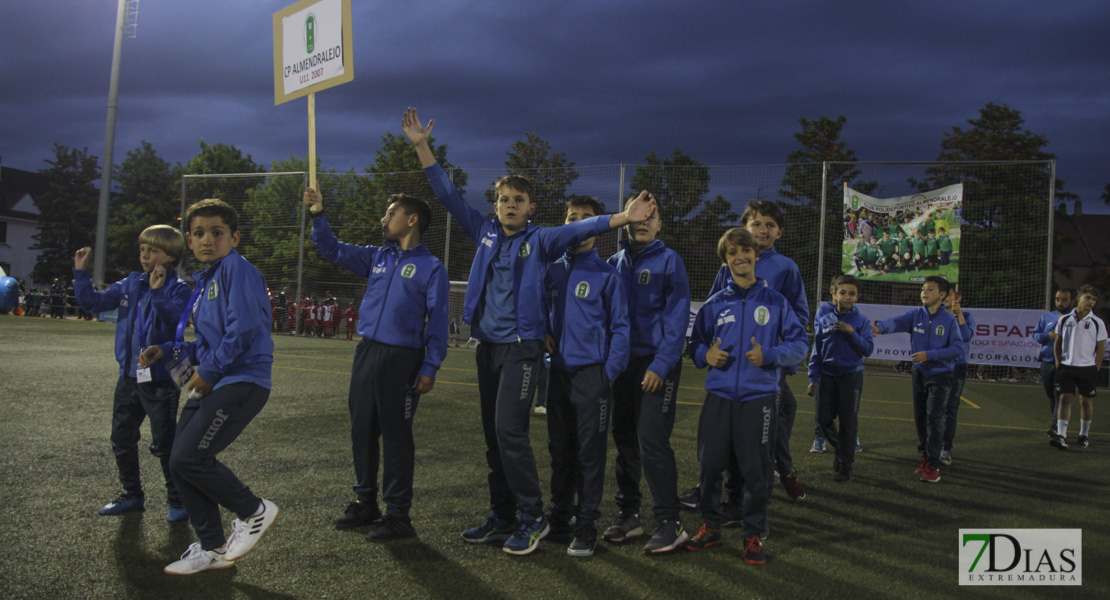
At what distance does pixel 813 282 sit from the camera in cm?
1734

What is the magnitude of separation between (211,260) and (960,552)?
4078mm

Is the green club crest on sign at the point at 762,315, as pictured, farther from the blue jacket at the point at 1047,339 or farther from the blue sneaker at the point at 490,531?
the blue jacket at the point at 1047,339

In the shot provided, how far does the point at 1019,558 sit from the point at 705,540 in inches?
61.9

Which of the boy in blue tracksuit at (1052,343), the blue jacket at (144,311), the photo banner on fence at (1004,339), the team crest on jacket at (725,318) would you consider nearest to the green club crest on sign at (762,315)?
the team crest on jacket at (725,318)

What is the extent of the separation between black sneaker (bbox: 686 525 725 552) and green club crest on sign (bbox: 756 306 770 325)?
1.13 m

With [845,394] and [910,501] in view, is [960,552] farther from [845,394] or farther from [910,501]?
[845,394]

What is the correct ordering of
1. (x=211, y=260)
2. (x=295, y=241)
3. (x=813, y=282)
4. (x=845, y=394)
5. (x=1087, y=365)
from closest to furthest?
→ (x=211, y=260) → (x=845, y=394) → (x=1087, y=365) → (x=813, y=282) → (x=295, y=241)

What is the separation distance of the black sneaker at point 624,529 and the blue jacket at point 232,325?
1911mm

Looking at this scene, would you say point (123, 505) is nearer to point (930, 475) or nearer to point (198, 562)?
point (198, 562)

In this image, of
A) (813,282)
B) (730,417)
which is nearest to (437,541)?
(730,417)

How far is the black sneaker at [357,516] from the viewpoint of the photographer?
Result: 3.88 meters

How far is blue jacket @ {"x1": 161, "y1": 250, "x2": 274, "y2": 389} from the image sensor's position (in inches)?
124

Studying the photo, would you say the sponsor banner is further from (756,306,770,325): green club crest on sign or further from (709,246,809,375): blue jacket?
(756,306,770,325): green club crest on sign

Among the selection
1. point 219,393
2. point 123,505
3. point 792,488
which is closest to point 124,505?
point 123,505
